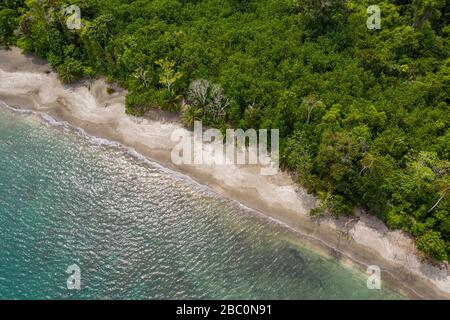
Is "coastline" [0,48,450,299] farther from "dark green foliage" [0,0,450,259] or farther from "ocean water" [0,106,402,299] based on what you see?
"dark green foliage" [0,0,450,259]

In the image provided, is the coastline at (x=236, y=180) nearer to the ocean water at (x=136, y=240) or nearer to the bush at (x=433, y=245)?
the bush at (x=433, y=245)

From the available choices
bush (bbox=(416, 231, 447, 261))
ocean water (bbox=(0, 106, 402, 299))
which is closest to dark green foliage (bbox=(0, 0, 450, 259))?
bush (bbox=(416, 231, 447, 261))

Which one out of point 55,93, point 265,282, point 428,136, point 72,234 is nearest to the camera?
point 265,282

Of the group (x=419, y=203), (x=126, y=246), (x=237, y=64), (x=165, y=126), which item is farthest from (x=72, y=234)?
(x=419, y=203)

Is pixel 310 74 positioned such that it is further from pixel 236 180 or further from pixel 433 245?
pixel 433 245

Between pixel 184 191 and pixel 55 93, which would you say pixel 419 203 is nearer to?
pixel 184 191
